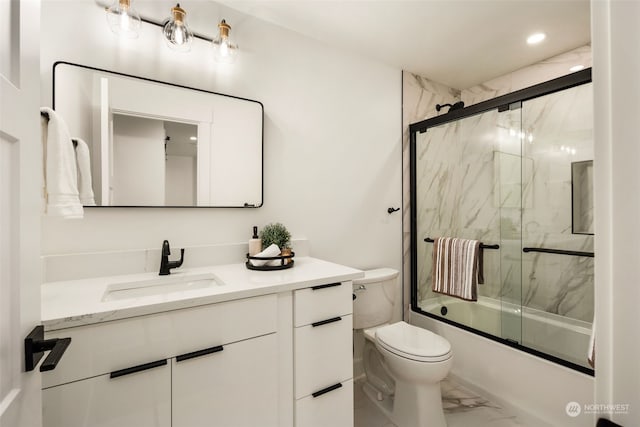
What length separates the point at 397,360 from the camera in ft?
5.21

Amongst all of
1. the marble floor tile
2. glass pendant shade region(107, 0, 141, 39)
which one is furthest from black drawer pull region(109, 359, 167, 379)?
glass pendant shade region(107, 0, 141, 39)

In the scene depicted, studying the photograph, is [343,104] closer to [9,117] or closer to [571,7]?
[571,7]

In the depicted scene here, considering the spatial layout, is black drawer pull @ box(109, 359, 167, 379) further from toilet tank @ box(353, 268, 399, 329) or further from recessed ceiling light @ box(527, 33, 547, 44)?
recessed ceiling light @ box(527, 33, 547, 44)

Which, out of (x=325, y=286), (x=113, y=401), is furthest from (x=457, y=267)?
(x=113, y=401)

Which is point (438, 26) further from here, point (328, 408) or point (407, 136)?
point (328, 408)

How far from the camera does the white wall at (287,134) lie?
136 cm

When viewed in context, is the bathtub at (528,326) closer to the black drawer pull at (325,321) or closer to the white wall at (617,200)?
the black drawer pull at (325,321)

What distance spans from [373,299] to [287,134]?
121 centimetres

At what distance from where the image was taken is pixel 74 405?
871 millimetres

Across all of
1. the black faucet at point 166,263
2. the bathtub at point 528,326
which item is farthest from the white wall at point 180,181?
the bathtub at point 528,326

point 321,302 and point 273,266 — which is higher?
point 273,266

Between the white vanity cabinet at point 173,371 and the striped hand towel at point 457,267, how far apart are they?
142cm

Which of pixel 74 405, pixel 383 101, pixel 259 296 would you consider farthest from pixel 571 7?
pixel 74 405

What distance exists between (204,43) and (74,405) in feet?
5.49
